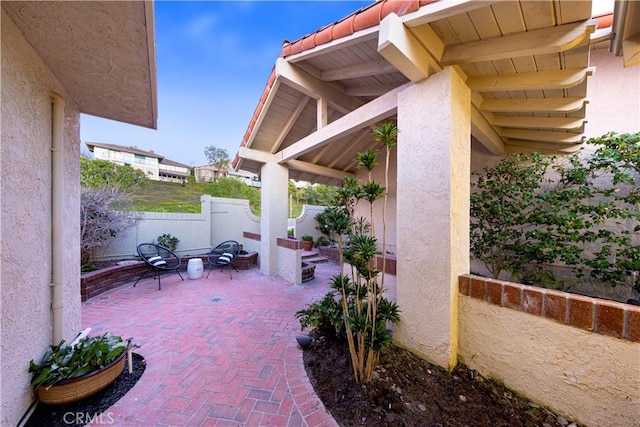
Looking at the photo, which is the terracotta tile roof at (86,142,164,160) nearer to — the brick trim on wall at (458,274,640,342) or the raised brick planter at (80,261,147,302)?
the raised brick planter at (80,261,147,302)

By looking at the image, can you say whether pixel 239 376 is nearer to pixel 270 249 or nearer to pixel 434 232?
pixel 434 232

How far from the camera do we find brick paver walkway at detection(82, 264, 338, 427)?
214cm

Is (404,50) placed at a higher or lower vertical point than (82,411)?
higher

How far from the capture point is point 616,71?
13.6 feet

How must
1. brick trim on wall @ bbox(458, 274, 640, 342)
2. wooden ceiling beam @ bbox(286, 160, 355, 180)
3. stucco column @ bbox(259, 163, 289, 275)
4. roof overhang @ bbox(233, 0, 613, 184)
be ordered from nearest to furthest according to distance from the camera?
brick trim on wall @ bbox(458, 274, 640, 342) → roof overhang @ bbox(233, 0, 613, 184) → stucco column @ bbox(259, 163, 289, 275) → wooden ceiling beam @ bbox(286, 160, 355, 180)

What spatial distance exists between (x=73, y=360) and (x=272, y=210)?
16.1ft

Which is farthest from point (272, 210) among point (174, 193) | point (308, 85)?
point (174, 193)

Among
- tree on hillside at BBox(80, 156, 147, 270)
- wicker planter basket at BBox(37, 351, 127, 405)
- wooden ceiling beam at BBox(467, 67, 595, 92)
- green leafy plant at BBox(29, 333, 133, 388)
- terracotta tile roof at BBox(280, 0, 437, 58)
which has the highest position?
terracotta tile roof at BBox(280, 0, 437, 58)

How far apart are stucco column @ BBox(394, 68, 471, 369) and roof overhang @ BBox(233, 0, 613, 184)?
22 centimetres

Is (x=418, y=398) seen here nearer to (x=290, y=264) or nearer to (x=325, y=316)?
(x=325, y=316)

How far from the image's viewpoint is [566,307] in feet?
6.40

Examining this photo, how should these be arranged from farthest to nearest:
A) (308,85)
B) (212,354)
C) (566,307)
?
(308,85), (212,354), (566,307)

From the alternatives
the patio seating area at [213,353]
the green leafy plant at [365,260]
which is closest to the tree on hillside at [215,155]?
the patio seating area at [213,353]

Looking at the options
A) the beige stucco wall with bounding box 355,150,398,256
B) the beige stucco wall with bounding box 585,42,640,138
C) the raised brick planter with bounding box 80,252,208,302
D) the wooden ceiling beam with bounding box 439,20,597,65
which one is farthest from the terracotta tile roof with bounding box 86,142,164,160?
the beige stucco wall with bounding box 585,42,640,138
